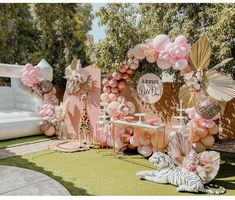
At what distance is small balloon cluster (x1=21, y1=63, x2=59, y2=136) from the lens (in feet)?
25.9

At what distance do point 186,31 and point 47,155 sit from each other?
166 inches

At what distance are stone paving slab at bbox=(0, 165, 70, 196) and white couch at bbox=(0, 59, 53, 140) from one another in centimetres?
250

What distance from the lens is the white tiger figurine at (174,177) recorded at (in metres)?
4.15

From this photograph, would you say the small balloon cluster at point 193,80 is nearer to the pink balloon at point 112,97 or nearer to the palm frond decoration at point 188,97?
the palm frond decoration at point 188,97

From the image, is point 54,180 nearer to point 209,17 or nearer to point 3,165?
point 3,165

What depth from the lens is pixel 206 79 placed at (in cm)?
523

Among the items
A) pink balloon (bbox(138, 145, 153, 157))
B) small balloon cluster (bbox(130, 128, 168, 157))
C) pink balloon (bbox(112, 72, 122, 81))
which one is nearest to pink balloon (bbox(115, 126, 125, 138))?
small balloon cluster (bbox(130, 128, 168, 157))

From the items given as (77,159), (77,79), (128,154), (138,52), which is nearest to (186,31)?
(138,52)

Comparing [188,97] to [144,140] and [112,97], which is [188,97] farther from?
[112,97]

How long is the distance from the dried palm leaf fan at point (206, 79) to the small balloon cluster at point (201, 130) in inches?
9.4

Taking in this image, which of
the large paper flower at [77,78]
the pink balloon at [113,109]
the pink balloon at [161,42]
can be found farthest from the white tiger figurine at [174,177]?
the large paper flower at [77,78]

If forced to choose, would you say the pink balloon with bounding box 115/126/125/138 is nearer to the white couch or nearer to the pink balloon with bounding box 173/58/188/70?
the pink balloon with bounding box 173/58/188/70

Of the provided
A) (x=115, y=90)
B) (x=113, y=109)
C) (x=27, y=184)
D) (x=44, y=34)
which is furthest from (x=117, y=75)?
(x=44, y=34)

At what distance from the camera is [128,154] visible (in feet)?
20.4
